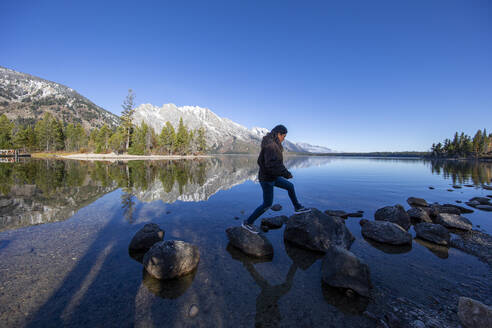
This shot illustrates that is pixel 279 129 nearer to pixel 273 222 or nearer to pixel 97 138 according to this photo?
pixel 273 222

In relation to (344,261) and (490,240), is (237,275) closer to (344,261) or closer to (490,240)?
(344,261)

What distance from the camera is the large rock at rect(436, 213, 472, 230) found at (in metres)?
7.95

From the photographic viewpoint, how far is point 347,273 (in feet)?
14.1

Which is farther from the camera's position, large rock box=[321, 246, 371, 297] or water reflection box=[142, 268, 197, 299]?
large rock box=[321, 246, 371, 297]

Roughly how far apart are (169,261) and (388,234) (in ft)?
23.5

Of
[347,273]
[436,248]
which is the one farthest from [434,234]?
[347,273]

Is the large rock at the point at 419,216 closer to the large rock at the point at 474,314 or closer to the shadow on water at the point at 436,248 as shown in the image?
the shadow on water at the point at 436,248

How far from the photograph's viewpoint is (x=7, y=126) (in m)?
82.4

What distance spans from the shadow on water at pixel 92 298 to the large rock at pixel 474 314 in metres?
5.61

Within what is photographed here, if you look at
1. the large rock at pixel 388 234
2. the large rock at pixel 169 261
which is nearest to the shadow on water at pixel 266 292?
the large rock at pixel 169 261

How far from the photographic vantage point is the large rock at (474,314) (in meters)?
3.08

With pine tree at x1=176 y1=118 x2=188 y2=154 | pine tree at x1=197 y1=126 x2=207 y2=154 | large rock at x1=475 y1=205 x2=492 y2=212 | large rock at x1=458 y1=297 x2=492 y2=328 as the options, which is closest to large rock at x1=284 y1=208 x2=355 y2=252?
large rock at x1=458 y1=297 x2=492 y2=328

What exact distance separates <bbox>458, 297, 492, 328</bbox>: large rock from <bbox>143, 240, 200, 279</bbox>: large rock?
5.35 metres

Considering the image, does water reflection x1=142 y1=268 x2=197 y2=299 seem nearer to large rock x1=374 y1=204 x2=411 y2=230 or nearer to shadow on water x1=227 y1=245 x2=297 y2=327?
shadow on water x1=227 y1=245 x2=297 y2=327
